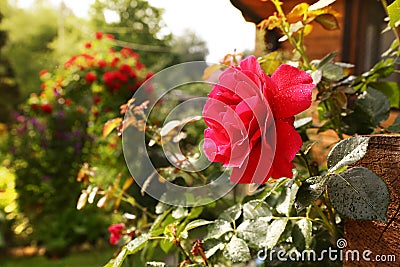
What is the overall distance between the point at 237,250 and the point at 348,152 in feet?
0.72

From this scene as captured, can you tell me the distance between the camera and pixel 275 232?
2.16 ft

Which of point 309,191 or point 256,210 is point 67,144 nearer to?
point 256,210

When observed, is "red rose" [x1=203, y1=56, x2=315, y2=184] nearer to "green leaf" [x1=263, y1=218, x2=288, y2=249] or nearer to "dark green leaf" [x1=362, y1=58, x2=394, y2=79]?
"green leaf" [x1=263, y1=218, x2=288, y2=249]

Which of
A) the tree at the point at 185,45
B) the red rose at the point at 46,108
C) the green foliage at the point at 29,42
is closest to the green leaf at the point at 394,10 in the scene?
the red rose at the point at 46,108

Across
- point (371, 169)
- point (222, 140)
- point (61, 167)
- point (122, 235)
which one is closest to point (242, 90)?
point (222, 140)

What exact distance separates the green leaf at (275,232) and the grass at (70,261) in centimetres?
308

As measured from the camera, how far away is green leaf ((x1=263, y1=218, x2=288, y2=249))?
64cm

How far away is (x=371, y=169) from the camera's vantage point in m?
0.57

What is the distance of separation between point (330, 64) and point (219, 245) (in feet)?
1.19

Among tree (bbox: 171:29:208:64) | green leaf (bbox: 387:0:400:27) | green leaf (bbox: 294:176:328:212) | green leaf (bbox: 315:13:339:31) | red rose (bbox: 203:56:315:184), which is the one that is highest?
tree (bbox: 171:29:208:64)

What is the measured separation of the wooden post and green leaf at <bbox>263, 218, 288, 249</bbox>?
0.11m

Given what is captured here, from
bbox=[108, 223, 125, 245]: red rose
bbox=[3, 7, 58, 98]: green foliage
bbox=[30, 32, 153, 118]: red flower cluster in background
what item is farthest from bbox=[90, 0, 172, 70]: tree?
bbox=[108, 223, 125, 245]: red rose

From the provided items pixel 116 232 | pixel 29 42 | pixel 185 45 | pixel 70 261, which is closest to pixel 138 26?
pixel 185 45

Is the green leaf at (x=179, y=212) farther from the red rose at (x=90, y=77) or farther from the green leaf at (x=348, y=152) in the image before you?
the red rose at (x=90, y=77)
